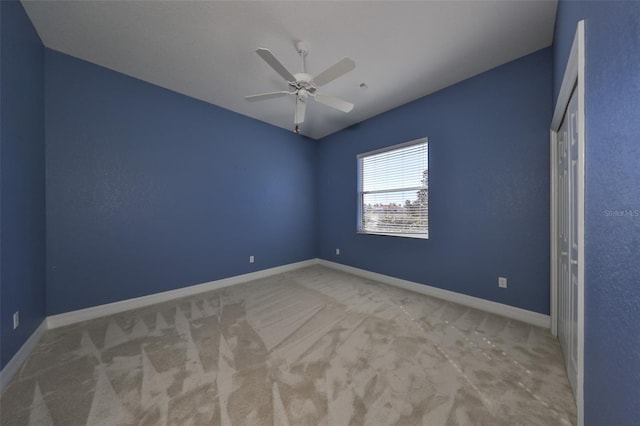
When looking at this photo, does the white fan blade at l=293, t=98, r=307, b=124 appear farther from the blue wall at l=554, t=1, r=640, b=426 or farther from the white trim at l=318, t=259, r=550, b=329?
the white trim at l=318, t=259, r=550, b=329

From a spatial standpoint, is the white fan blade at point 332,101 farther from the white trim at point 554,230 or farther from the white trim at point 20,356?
the white trim at point 20,356

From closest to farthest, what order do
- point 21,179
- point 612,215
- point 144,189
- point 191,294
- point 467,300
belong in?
point 612,215 < point 21,179 < point 467,300 < point 144,189 < point 191,294

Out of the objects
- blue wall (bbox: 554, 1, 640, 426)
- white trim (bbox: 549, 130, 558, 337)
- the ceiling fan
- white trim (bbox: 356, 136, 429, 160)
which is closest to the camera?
blue wall (bbox: 554, 1, 640, 426)

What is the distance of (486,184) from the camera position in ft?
8.45

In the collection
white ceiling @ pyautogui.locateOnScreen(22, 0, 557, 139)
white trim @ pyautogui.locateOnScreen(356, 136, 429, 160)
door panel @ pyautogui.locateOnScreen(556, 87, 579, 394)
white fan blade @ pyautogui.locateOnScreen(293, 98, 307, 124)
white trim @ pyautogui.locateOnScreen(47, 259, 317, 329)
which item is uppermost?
white ceiling @ pyautogui.locateOnScreen(22, 0, 557, 139)

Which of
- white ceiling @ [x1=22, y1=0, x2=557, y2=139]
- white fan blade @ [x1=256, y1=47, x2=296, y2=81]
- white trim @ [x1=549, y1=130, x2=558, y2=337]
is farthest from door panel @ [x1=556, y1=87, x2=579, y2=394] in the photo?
white fan blade @ [x1=256, y1=47, x2=296, y2=81]

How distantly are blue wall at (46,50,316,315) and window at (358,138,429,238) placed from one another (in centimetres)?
172

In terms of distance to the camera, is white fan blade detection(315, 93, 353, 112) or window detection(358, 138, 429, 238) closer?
white fan blade detection(315, 93, 353, 112)

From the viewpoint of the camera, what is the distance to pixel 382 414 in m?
1.27

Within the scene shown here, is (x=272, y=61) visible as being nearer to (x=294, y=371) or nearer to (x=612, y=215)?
(x=612, y=215)

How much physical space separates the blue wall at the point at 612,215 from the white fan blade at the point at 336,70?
4.40 ft

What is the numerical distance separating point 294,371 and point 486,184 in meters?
2.80

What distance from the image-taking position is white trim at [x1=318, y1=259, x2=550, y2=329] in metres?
2.23

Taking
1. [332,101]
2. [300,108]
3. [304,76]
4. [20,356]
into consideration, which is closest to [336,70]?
[304,76]
